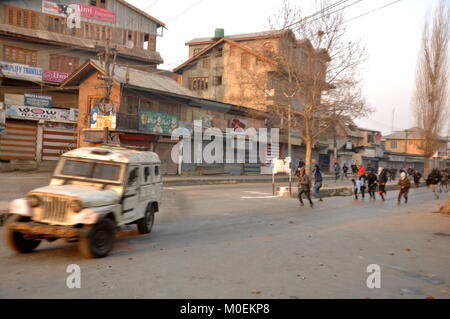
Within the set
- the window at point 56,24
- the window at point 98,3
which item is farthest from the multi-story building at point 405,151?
the window at point 56,24

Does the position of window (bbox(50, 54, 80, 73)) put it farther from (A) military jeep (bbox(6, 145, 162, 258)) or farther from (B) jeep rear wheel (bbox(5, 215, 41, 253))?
(B) jeep rear wheel (bbox(5, 215, 41, 253))

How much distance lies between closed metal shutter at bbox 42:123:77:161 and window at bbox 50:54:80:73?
607cm

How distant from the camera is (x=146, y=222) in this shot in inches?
356

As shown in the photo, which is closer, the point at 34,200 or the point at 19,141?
the point at 34,200

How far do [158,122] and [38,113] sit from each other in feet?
29.2

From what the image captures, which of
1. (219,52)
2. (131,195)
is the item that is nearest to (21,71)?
(219,52)

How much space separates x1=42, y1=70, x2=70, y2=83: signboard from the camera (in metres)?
31.6

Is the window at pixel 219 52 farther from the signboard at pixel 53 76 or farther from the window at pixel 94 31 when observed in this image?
the signboard at pixel 53 76

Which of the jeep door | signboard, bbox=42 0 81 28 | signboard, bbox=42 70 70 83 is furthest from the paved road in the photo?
signboard, bbox=42 0 81 28

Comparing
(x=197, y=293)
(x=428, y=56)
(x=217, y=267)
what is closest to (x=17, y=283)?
(x=197, y=293)

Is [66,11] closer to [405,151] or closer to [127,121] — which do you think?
[127,121]

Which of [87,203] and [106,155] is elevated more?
[106,155]

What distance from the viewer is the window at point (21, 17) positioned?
103 ft
